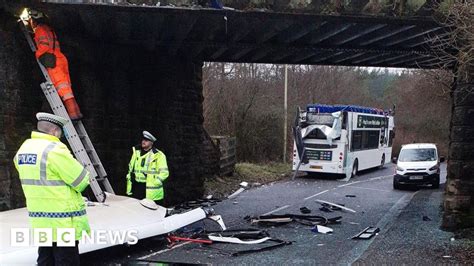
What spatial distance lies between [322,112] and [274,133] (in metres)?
9.75

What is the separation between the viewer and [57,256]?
5141mm

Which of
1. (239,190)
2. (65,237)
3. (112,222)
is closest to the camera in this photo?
(65,237)

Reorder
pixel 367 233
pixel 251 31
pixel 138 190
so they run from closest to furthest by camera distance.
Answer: pixel 138 190 → pixel 367 233 → pixel 251 31

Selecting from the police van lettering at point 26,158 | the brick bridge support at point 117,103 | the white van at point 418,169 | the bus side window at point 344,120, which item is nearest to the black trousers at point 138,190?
the brick bridge support at point 117,103

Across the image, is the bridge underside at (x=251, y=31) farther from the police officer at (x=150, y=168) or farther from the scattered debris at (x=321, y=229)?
the scattered debris at (x=321, y=229)

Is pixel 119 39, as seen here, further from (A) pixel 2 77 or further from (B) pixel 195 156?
(B) pixel 195 156

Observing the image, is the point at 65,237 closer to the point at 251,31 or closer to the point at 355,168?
the point at 251,31

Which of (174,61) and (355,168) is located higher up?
(174,61)

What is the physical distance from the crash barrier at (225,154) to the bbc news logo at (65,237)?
12704mm

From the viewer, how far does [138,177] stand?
9664mm

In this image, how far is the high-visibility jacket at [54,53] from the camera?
8.75 meters

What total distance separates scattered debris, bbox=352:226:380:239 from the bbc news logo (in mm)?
4536

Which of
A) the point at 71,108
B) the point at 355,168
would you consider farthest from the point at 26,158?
the point at 355,168

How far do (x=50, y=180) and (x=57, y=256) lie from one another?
0.85 meters
